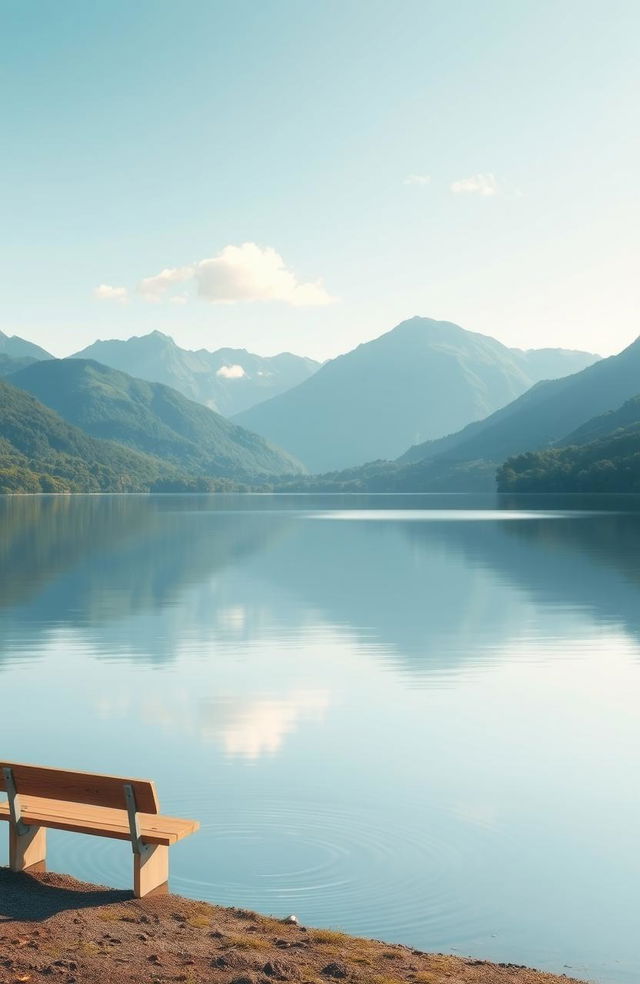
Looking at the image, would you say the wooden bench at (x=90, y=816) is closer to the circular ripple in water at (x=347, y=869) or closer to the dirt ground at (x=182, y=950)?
the dirt ground at (x=182, y=950)

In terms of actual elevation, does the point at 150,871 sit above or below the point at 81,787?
below

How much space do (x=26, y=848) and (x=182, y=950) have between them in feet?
9.55

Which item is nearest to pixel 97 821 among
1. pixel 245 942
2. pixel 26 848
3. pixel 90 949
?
pixel 26 848

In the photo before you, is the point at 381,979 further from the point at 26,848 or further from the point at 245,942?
the point at 26,848

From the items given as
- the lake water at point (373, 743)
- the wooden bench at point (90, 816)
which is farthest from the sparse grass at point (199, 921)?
the lake water at point (373, 743)

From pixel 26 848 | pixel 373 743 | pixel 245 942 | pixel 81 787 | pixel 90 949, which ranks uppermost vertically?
pixel 81 787

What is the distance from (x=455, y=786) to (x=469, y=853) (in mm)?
3207

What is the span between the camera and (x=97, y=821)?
1086 centimetres

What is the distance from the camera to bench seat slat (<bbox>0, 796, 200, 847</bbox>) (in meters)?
10.5

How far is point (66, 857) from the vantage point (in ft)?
41.4

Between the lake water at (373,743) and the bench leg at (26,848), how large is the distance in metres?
0.89

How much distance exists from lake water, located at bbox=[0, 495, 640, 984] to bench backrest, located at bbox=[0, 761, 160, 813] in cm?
183

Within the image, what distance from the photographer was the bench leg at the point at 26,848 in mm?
10977

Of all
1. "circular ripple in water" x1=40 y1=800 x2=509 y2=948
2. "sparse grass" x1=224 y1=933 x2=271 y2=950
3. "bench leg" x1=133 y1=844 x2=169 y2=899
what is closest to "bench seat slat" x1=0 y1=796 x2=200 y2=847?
"bench leg" x1=133 y1=844 x2=169 y2=899
